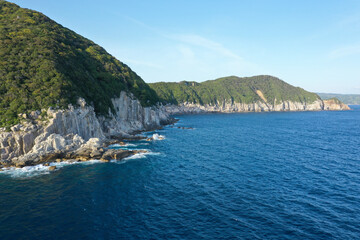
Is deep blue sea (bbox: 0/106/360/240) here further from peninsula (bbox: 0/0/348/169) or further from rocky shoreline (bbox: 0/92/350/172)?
peninsula (bbox: 0/0/348/169)

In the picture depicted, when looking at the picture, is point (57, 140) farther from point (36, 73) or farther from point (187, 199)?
point (187, 199)

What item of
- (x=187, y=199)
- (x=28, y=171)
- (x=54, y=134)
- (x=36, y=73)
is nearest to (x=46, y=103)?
(x=54, y=134)

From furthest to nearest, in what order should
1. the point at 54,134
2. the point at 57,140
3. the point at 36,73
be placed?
the point at 36,73
the point at 57,140
the point at 54,134

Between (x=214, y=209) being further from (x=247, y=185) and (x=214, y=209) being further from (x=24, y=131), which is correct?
(x=24, y=131)

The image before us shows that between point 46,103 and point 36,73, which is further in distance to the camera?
point 36,73

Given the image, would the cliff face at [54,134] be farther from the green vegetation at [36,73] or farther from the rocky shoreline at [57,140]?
the green vegetation at [36,73]

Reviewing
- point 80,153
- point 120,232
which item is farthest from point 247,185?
point 80,153

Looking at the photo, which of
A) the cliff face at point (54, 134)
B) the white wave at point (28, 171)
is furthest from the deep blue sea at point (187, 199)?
the cliff face at point (54, 134)
